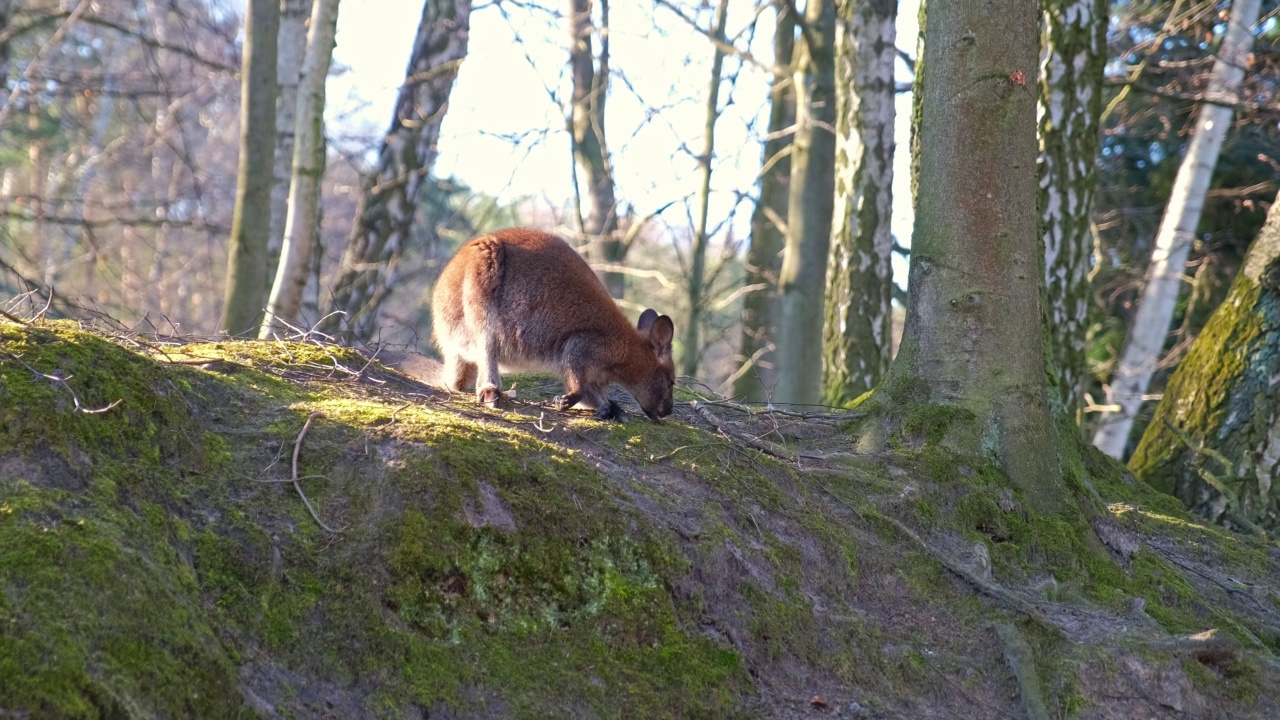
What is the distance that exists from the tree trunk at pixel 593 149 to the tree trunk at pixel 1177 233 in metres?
8.05

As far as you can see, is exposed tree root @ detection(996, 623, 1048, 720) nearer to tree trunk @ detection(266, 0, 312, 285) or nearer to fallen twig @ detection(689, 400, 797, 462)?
fallen twig @ detection(689, 400, 797, 462)

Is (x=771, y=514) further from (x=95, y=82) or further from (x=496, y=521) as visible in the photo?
(x=95, y=82)

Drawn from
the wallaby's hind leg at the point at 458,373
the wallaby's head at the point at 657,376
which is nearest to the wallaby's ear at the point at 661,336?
the wallaby's head at the point at 657,376

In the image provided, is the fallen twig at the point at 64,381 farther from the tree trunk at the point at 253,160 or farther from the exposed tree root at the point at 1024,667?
the tree trunk at the point at 253,160

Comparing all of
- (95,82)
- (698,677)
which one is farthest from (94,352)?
(95,82)

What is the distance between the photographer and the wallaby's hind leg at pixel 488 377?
20.1 feet

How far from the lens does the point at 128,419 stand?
3.85 meters

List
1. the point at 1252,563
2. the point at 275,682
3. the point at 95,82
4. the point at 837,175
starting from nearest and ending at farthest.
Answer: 1. the point at 275,682
2. the point at 1252,563
3. the point at 837,175
4. the point at 95,82

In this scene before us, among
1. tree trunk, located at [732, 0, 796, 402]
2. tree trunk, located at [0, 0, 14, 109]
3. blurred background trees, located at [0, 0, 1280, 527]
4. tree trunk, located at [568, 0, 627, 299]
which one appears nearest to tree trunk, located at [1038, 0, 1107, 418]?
blurred background trees, located at [0, 0, 1280, 527]

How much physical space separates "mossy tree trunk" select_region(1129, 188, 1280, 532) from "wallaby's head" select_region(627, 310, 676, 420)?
4.04 meters

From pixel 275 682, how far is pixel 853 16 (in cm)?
1003

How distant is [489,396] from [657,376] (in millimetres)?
1234

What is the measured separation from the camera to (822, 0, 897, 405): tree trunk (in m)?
11.1

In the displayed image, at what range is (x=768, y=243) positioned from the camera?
18.8 metres
